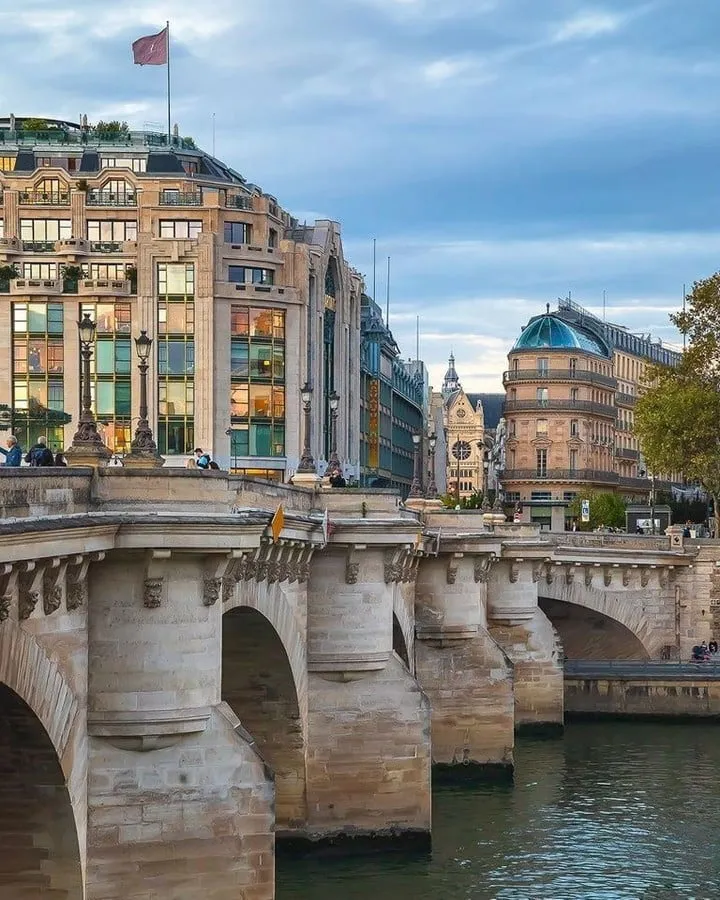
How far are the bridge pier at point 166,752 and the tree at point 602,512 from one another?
3915 inches

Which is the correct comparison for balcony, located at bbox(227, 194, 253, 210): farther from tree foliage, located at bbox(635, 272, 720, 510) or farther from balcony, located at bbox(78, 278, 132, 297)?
tree foliage, located at bbox(635, 272, 720, 510)

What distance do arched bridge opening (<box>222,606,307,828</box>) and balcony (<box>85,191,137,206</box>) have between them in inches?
2912

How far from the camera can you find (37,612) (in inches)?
1077

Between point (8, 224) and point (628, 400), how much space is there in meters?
70.8

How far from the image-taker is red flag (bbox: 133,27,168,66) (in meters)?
103

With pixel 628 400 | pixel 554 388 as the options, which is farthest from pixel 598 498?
pixel 628 400

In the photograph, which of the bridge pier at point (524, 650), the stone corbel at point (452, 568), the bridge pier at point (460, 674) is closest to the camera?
the stone corbel at point (452, 568)

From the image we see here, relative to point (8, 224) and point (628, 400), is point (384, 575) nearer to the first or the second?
point (8, 224)

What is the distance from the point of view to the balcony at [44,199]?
382 feet

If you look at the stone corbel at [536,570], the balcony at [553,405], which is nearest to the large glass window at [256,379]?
A: the stone corbel at [536,570]

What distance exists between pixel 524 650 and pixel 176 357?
42.4 meters

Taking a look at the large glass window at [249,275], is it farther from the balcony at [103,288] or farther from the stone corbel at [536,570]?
the stone corbel at [536,570]

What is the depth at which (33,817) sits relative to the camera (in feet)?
97.7

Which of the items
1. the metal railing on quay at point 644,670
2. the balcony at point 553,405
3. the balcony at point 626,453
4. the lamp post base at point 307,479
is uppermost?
the balcony at point 553,405
